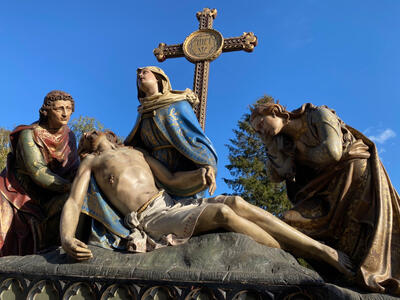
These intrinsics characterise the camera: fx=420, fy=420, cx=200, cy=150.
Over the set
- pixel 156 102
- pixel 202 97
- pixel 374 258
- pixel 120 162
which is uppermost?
pixel 202 97

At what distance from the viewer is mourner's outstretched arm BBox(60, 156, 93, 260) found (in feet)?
10.5

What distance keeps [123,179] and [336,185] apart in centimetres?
184

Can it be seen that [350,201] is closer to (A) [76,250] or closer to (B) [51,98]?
(A) [76,250]

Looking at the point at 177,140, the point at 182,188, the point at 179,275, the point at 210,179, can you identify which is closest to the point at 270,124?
the point at 210,179

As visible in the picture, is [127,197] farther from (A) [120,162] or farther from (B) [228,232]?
(B) [228,232]

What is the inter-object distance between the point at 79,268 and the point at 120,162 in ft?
3.38

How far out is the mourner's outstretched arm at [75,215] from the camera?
3.21 meters

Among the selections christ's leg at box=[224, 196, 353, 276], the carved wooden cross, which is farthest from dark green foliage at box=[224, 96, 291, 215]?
christ's leg at box=[224, 196, 353, 276]

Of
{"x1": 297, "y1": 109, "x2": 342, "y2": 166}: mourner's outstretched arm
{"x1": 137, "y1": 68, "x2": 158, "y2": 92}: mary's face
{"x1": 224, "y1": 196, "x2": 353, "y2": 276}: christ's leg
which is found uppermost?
{"x1": 137, "y1": 68, "x2": 158, "y2": 92}: mary's face

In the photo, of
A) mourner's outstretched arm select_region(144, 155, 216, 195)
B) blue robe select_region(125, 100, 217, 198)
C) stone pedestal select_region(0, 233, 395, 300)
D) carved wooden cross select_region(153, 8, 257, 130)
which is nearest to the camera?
stone pedestal select_region(0, 233, 395, 300)

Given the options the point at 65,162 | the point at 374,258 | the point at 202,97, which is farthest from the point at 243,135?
the point at 374,258

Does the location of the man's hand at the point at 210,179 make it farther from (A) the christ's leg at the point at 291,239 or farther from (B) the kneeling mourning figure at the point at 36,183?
(B) the kneeling mourning figure at the point at 36,183

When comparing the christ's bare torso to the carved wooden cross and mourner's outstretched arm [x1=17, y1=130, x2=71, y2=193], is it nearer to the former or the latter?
mourner's outstretched arm [x1=17, y1=130, x2=71, y2=193]

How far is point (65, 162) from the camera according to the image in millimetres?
4500
